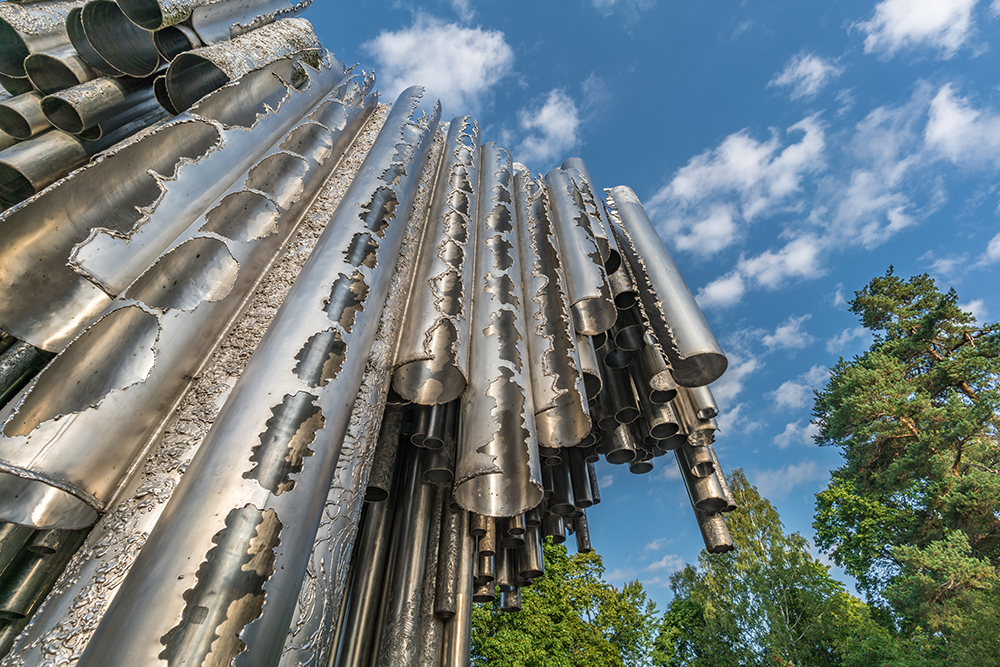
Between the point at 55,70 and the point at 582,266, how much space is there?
365 cm

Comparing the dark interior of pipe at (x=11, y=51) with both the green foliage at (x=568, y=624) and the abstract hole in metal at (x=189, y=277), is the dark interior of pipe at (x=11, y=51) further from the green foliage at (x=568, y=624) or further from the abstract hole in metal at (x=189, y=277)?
the green foliage at (x=568, y=624)

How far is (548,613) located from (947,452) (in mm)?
14149

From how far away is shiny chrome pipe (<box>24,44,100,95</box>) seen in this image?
268cm

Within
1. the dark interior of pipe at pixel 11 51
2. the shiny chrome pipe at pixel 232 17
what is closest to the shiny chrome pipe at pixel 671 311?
the shiny chrome pipe at pixel 232 17

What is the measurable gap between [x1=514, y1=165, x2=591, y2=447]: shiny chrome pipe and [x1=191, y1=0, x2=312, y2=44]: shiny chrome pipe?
2.54m

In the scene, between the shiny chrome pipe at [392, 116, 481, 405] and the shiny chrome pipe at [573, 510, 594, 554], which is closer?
the shiny chrome pipe at [392, 116, 481, 405]

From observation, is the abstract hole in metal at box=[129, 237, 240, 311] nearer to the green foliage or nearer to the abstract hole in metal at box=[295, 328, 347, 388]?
the abstract hole in metal at box=[295, 328, 347, 388]

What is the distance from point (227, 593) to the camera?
3.26 ft

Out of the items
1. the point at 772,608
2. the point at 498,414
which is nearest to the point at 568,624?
the point at 772,608

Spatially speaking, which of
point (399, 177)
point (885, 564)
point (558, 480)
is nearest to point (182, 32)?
point (399, 177)

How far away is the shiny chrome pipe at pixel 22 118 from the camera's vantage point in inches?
105

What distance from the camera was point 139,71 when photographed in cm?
273

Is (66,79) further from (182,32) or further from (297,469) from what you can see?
(297,469)


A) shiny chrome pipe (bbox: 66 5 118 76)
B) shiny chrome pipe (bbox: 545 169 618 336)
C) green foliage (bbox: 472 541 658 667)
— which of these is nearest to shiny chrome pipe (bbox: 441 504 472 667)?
shiny chrome pipe (bbox: 545 169 618 336)
